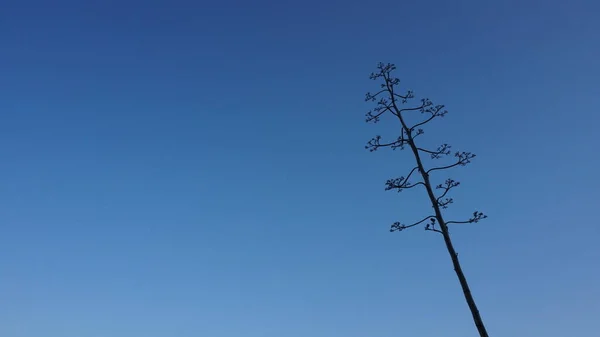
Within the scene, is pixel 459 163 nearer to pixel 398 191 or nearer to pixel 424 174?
pixel 424 174

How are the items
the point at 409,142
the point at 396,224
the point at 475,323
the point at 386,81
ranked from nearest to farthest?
the point at 475,323
the point at 396,224
the point at 409,142
the point at 386,81

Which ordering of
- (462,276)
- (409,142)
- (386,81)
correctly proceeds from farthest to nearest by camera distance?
(386,81) → (409,142) → (462,276)

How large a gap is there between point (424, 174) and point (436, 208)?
111cm

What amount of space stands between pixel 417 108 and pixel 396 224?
386cm

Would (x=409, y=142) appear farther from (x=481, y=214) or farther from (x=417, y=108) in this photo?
(x=481, y=214)

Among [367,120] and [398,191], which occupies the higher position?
[367,120]

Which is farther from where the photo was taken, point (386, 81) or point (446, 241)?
point (386, 81)

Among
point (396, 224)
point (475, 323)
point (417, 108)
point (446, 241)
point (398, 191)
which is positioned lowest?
point (475, 323)

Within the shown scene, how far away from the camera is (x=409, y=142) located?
12.7 meters

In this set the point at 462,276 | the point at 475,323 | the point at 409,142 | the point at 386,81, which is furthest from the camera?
the point at 386,81

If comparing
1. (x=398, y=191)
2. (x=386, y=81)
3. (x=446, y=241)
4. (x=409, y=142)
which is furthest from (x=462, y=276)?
(x=386, y=81)

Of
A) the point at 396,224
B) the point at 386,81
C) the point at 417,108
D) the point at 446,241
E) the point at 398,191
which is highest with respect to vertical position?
the point at 386,81

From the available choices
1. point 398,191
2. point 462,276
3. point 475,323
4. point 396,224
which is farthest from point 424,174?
point 475,323

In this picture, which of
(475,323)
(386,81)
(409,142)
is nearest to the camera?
(475,323)
